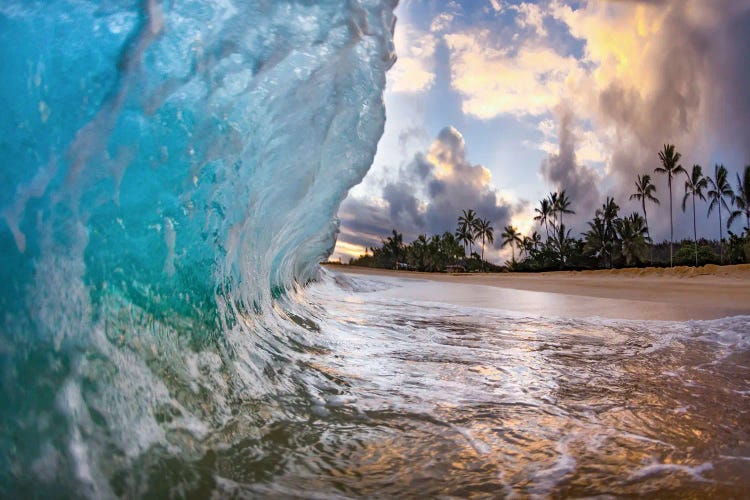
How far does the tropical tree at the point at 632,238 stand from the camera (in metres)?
57.3

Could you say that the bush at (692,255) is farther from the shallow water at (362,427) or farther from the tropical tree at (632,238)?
the shallow water at (362,427)

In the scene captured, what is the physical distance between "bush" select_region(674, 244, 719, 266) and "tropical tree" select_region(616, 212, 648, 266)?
12.2 ft

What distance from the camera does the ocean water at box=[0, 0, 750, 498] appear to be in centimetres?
203

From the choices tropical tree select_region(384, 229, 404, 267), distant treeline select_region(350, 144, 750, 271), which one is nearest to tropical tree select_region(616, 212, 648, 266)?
distant treeline select_region(350, 144, 750, 271)

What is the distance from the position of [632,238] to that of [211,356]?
2471 inches

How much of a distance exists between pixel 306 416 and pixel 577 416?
1.63 meters

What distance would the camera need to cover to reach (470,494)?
1.98 meters

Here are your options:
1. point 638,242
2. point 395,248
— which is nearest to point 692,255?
point 638,242

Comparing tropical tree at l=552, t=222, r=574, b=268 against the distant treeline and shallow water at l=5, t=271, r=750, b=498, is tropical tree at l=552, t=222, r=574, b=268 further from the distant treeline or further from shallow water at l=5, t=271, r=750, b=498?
shallow water at l=5, t=271, r=750, b=498

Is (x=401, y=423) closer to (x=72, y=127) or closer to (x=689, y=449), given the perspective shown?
(x=689, y=449)

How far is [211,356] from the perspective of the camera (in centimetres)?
338

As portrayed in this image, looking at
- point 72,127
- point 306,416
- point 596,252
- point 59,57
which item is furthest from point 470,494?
point 596,252

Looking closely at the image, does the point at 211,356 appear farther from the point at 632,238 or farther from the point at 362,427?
the point at 632,238

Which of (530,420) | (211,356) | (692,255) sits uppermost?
(692,255)
